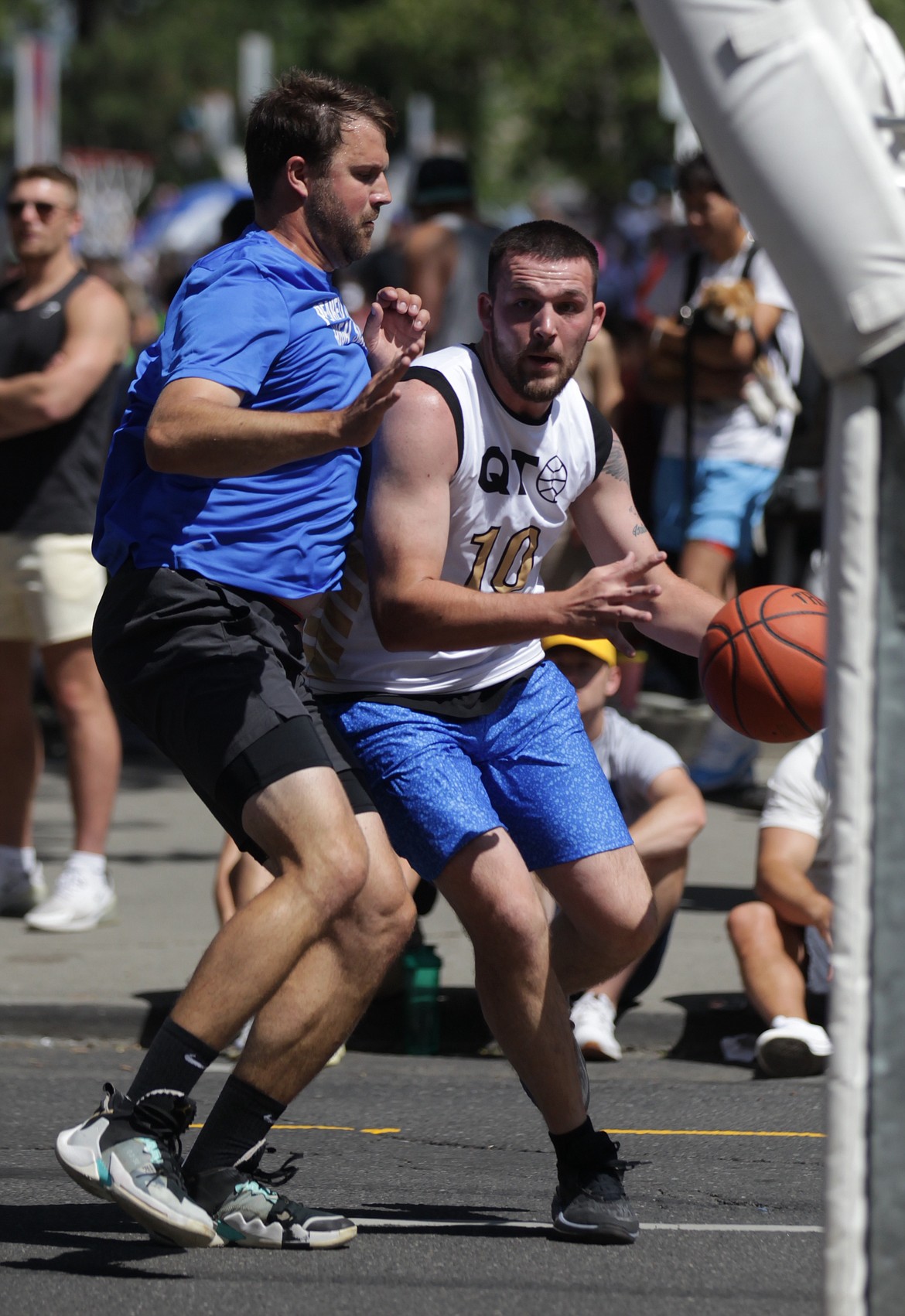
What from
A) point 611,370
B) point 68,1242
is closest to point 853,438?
point 68,1242

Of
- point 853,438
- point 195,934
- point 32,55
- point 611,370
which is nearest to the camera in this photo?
point 853,438

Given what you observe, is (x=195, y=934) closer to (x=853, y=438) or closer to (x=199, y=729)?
(x=199, y=729)

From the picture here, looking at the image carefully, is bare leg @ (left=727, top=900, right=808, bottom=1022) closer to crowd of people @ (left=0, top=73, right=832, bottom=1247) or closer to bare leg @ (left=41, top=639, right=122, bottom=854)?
crowd of people @ (left=0, top=73, right=832, bottom=1247)

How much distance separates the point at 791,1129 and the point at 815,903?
982 millimetres

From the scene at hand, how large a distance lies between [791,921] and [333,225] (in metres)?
2.92

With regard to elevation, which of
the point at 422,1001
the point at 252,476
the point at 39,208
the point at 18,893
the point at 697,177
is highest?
the point at 697,177

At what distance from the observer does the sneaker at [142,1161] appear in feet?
13.2

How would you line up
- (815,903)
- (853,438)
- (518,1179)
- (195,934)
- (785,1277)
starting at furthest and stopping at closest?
1. (195,934)
2. (815,903)
3. (518,1179)
4. (785,1277)
5. (853,438)

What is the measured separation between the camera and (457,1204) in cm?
477

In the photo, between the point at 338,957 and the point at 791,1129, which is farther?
the point at 791,1129

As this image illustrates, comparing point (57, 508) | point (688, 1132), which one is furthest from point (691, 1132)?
point (57, 508)

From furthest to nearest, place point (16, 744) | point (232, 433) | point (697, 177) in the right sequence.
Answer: point (697, 177)
point (16, 744)
point (232, 433)

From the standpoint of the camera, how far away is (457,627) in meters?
4.32

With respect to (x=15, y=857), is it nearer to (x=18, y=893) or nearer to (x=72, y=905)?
(x=18, y=893)
